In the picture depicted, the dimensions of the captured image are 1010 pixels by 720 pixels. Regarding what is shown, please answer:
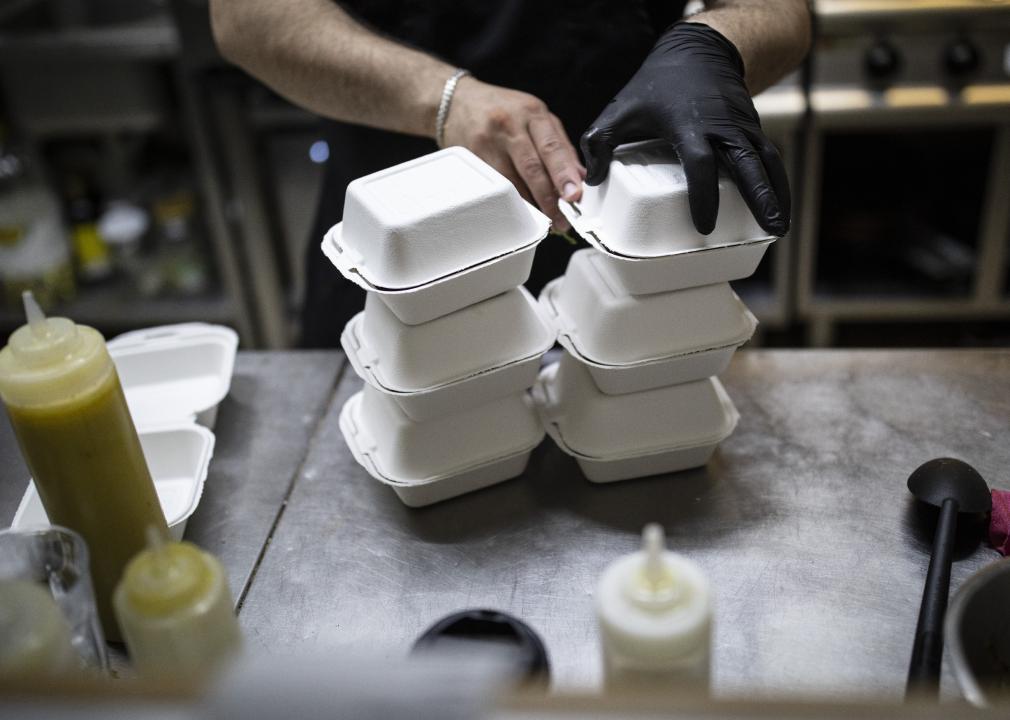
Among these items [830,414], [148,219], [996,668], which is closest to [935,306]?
[830,414]

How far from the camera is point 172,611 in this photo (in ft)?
2.43

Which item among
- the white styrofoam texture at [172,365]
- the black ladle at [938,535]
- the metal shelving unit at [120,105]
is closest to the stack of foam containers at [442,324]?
the white styrofoam texture at [172,365]

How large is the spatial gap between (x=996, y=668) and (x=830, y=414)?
0.50 meters

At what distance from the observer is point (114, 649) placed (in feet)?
3.52

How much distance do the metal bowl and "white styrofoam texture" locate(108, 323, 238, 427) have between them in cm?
102

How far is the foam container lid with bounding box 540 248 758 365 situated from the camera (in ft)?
3.69

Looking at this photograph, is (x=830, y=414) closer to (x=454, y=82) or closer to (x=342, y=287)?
(x=454, y=82)

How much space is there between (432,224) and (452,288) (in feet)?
0.25

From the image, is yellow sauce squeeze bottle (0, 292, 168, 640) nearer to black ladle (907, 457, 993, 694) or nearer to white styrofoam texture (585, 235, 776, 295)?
white styrofoam texture (585, 235, 776, 295)

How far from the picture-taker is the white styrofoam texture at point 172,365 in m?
1.48

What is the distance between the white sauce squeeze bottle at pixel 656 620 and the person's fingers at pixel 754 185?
0.49 meters

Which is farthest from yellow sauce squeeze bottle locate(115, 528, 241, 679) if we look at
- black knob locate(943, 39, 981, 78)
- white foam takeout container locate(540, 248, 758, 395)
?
black knob locate(943, 39, 981, 78)

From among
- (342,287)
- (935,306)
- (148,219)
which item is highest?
(342,287)

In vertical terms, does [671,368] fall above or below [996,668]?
above
